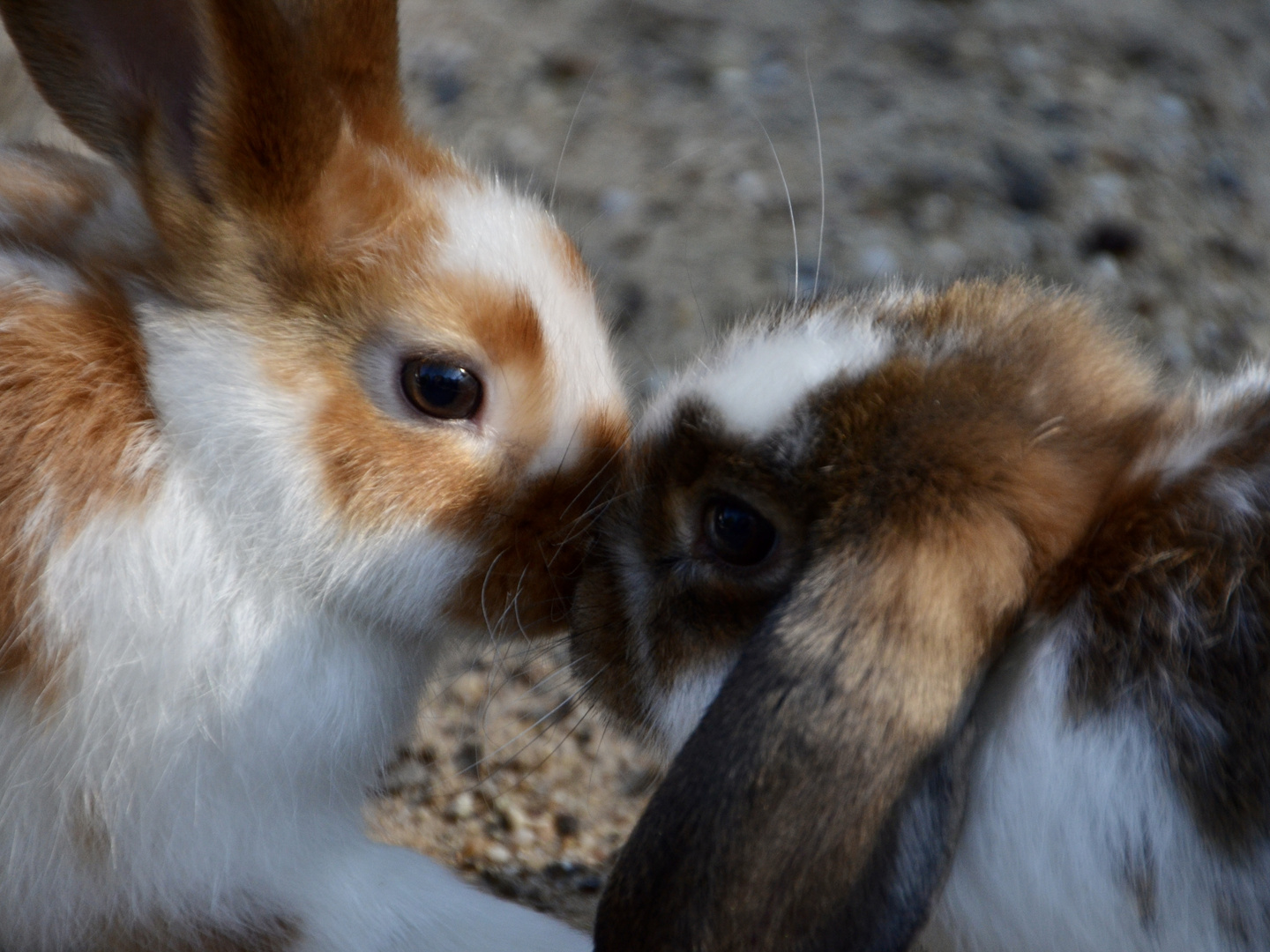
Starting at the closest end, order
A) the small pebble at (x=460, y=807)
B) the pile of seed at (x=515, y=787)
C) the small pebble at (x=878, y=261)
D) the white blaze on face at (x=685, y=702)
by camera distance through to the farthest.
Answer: the white blaze on face at (x=685, y=702), the pile of seed at (x=515, y=787), the small pebble at (x=460, y=807), the small pebble at (x=878, y=261)

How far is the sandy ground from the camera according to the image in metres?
3.64

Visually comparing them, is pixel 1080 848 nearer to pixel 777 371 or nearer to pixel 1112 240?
pixel 777 371

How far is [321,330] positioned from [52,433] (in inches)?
15.3

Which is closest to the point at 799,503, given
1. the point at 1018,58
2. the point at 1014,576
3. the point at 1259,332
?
the point at 1014,576

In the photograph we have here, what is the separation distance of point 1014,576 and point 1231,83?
110 inches

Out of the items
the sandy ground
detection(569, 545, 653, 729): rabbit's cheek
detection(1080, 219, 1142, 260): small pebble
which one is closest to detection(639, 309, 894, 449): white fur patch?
detection(569, 545, 653, 729): rabbit's cheek

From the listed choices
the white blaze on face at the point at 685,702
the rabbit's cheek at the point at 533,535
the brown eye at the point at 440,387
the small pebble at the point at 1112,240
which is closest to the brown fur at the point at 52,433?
the brown eye at the point at 440,387

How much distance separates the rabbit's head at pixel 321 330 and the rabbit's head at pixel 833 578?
0.59 ft

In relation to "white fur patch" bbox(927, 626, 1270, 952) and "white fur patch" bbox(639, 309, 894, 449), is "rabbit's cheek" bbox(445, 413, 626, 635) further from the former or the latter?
"white fur patch" bbox(927, 626, 1270, 952)

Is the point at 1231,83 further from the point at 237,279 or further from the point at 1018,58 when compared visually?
the point at 237,279

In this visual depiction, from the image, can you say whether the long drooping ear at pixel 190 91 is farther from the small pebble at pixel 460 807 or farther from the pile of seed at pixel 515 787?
the small pebble at pixel 460 807

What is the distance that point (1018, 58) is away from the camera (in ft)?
13.6

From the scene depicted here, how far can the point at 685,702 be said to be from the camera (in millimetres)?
2111

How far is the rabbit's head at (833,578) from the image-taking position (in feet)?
5.46
